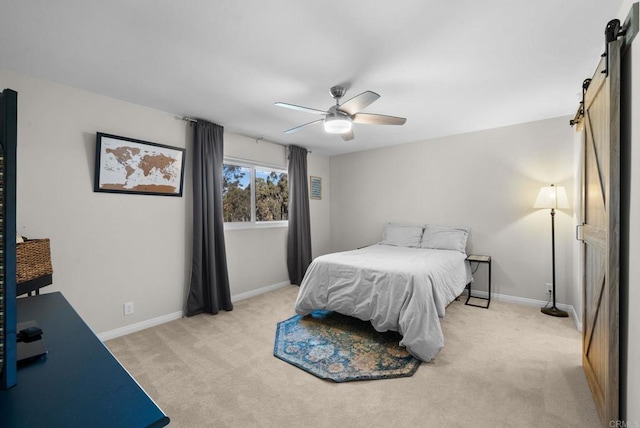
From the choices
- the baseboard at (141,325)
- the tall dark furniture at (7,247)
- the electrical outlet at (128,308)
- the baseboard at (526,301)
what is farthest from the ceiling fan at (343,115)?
the baseboard at (526,301)

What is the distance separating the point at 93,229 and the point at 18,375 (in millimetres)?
2534

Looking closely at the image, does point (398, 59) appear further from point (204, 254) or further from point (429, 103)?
point (204, 254)

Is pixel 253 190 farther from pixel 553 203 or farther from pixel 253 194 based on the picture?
pixel 553 203

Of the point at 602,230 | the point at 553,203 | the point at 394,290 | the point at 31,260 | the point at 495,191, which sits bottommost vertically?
the point at 394,290

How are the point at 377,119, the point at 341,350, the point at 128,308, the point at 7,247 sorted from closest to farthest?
1. the point at 7,247
2. the point at 341,350
3. the point at 377,119
4. the point at 128,308

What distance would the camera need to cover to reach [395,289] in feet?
8.86

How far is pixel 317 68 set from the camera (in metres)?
2.35

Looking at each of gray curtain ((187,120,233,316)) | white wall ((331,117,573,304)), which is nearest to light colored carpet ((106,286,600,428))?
gray curtain ((187,120,233,316))

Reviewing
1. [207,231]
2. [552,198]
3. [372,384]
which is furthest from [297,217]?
[552,198]

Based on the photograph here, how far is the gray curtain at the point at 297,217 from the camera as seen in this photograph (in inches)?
190

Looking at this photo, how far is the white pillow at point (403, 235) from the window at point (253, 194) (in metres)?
1.67

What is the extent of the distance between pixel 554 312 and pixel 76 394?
4.33 meters

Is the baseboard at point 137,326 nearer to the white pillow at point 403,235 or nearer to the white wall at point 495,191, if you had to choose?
the white pillow at point 403,235

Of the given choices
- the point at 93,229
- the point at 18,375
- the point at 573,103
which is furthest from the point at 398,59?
the point at 93,229
